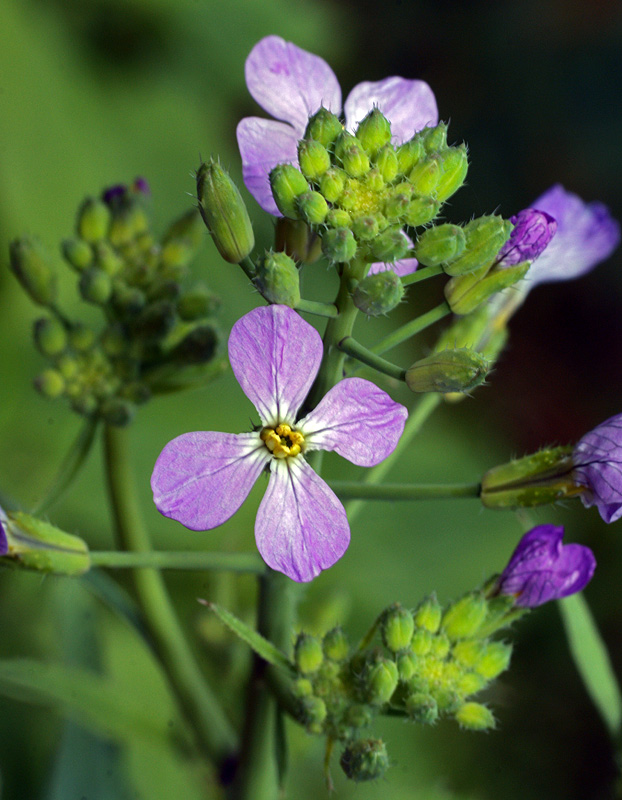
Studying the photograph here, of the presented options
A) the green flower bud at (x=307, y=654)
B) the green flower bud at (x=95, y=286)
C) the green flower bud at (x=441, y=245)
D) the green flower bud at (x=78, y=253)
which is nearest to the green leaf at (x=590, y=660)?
the green flower bud at (x=307, y=654)

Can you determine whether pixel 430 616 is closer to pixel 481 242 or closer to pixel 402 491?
pixel 402 491

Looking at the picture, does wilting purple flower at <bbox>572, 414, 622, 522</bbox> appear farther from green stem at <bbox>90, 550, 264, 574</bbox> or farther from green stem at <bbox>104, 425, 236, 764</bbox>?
green stem at <bbox>104, 425, 236, 764</bbox>

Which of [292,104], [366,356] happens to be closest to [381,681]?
[366,356]

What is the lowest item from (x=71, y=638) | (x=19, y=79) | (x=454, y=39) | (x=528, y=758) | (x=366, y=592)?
(x=528, y=758)

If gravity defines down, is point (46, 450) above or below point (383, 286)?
above

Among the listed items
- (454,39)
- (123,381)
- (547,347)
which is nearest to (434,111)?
(123,381)

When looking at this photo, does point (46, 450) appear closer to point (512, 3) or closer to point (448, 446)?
point (448, 446)

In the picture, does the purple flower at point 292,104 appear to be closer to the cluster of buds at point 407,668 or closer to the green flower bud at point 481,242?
the green flower bud at point 481,242
